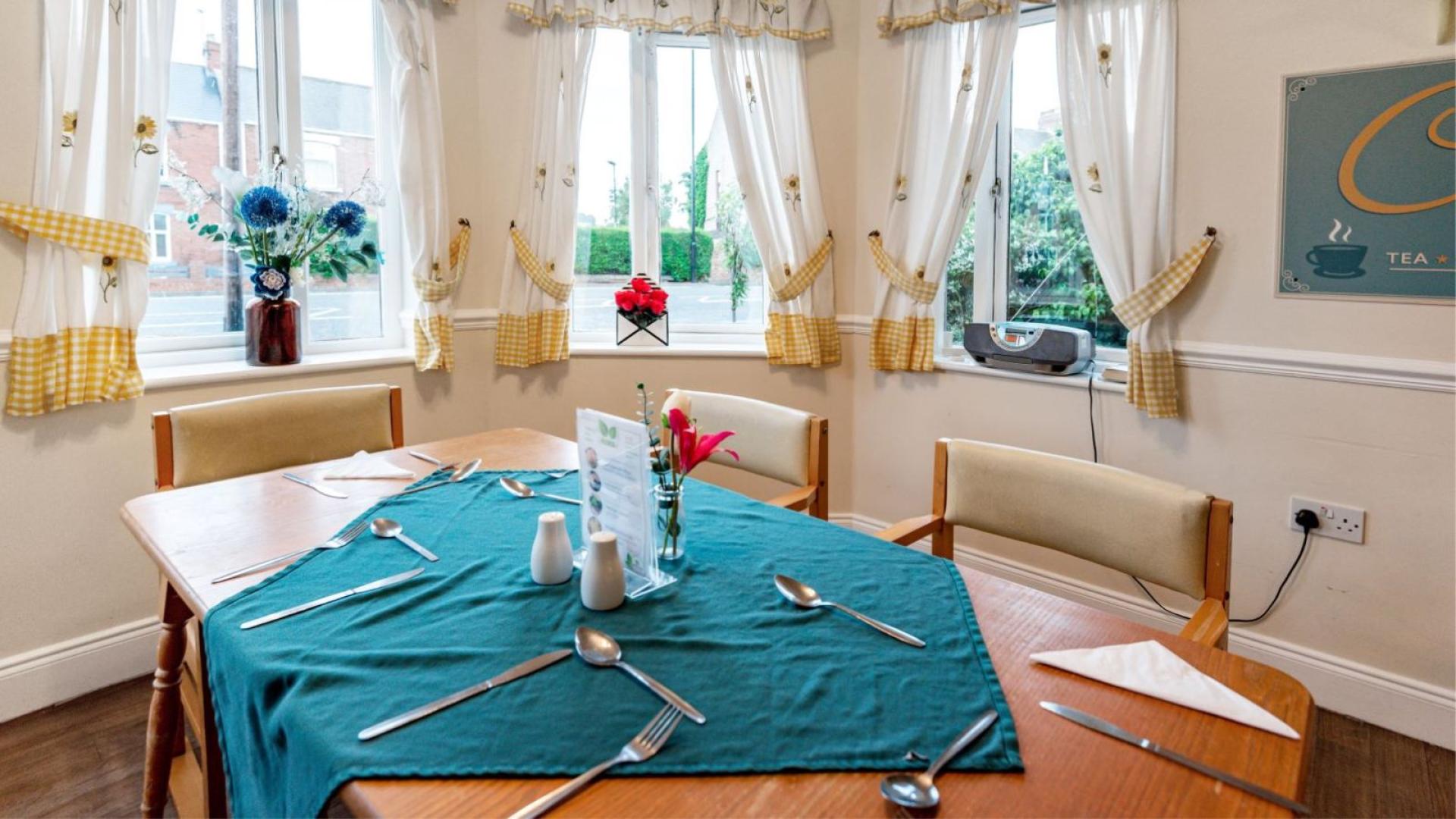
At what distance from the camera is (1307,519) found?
7.58 feet

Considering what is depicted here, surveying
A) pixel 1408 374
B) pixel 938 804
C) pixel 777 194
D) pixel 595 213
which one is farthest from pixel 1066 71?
pixel 938 804

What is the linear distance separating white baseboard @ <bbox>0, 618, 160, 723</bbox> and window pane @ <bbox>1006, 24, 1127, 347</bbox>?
9.71ft

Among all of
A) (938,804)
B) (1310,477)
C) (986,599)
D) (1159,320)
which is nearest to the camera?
(938,804)

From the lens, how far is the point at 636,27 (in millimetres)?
3150

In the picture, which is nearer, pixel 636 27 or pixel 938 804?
pixel 938 804

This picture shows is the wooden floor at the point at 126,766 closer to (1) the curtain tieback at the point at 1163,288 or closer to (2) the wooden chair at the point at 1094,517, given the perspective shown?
(2) the wooden chair at the point at 1094,517

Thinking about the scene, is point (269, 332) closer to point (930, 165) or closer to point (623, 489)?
point (623, 489)

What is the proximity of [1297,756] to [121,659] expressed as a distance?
281cm

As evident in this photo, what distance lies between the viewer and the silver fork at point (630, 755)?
752 millimetres

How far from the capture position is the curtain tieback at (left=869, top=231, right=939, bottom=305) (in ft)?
10.0

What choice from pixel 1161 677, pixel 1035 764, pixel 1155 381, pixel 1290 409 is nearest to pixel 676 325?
pixel 1155 381

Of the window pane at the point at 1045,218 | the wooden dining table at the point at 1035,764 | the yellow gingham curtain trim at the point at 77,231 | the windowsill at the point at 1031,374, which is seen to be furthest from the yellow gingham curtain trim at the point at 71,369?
the window pane at the point at 1045,218

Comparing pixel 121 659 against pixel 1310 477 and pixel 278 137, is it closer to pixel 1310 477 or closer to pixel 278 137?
pixel 278 137

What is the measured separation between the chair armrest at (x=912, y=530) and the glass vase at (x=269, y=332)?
205cm
